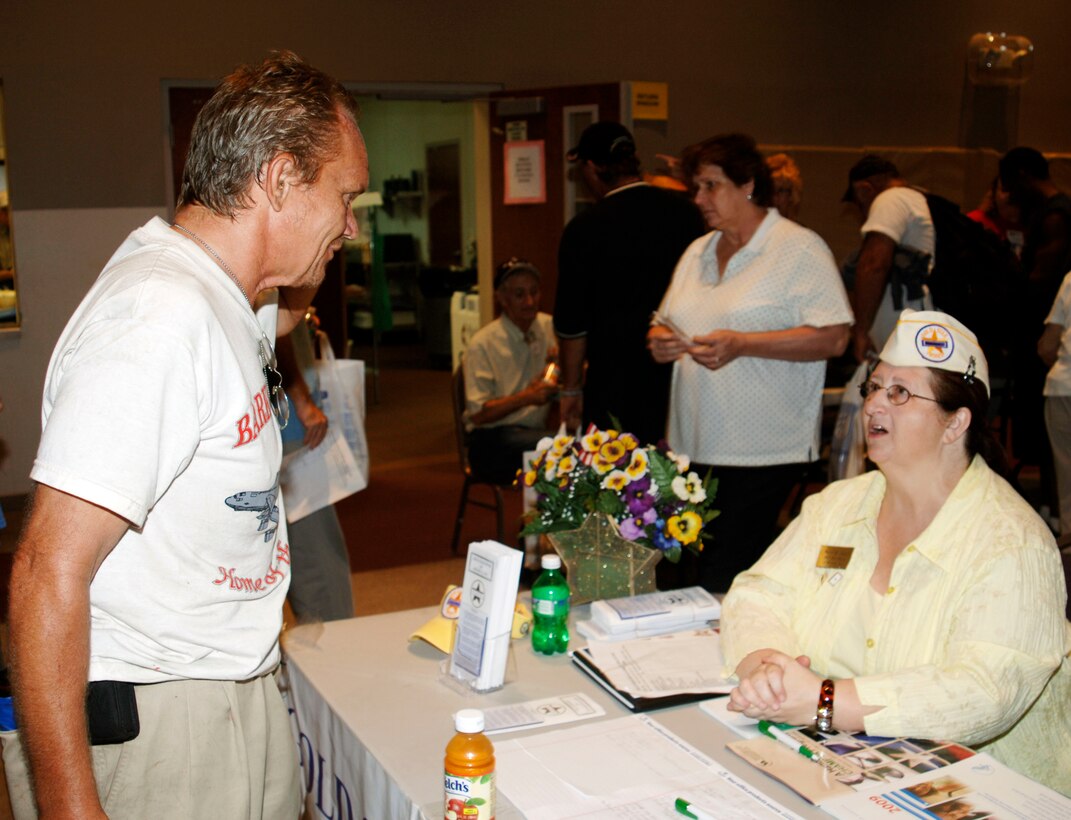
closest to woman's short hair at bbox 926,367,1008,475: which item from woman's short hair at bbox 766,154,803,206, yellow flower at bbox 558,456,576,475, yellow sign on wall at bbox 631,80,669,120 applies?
yellow flower at bbox 558,456,576,475

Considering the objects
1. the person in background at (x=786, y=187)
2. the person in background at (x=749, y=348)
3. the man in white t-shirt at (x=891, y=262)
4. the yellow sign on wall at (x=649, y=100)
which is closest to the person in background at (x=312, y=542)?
the person in background at (x=749, y=348)

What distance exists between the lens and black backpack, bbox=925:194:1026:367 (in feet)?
16.1

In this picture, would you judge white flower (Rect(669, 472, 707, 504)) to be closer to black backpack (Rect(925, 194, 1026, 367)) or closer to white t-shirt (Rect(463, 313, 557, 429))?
white t-shirt (Rect(463, 313, 557, 429))

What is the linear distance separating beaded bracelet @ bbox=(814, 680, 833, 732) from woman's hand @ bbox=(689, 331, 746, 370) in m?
1.58

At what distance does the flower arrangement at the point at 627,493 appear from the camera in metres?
2.29

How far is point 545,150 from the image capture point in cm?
652

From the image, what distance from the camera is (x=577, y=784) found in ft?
5.18

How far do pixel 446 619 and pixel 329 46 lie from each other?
4990 millimetres

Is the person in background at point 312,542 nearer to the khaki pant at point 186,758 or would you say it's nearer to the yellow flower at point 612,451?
the yellow flower at point 612,451

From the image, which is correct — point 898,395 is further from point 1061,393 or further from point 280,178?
point 1061,393

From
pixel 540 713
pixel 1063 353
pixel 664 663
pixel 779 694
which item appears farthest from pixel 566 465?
pixel 1063 353

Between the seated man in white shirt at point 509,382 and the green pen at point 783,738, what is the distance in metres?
2.93

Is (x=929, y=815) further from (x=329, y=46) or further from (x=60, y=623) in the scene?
(x=329, y=46)

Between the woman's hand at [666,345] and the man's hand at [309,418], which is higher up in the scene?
the woman's hand at [666,345]
